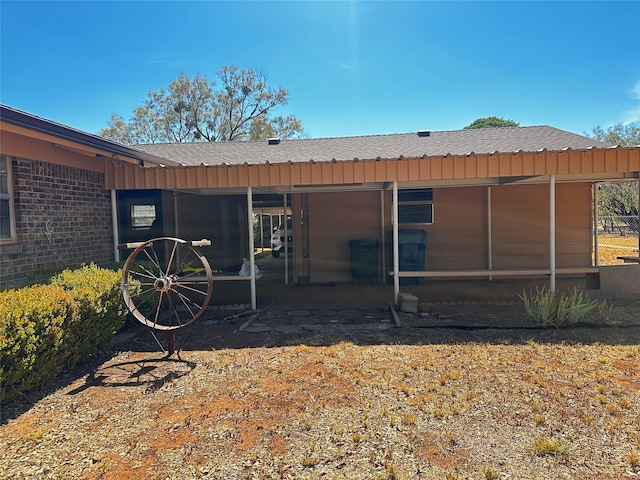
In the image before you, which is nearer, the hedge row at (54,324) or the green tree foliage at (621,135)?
the hedge row at (54,324)

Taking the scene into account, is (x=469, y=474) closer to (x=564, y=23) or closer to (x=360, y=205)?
(x=360, y=205)

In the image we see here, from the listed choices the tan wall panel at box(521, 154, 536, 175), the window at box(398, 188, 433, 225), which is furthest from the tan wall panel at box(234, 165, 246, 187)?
the tan wall panel at box(521, 154, 536, 175)

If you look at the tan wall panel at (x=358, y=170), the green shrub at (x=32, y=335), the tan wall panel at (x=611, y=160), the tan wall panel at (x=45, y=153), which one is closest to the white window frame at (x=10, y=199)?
the tan wall panel at (x=45, y=153)

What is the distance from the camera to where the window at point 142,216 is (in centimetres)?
902

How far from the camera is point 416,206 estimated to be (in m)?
9.51

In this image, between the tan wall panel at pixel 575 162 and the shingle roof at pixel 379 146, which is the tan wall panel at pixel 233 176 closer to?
the shingle roof at pixel 379 146

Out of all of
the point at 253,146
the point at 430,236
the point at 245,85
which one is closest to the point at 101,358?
the point at 430,236

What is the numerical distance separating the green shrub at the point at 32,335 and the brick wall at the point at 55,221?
51.2 inches

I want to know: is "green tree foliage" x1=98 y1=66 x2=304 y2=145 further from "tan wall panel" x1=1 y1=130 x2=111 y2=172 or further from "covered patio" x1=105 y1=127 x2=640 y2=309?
"tan wall panel" x1=1 y1=130 x2=111 y2=172

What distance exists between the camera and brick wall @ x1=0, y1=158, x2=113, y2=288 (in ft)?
16.4

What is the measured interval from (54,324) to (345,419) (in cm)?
287

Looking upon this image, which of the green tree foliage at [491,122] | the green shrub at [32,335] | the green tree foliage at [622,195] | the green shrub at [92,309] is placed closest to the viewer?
the green shrub at [32,335]

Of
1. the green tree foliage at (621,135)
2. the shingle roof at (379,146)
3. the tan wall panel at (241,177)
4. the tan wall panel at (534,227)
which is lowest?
the tan wall panel at (534,227)

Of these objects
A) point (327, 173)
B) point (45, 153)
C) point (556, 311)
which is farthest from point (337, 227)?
point (45, 153)
